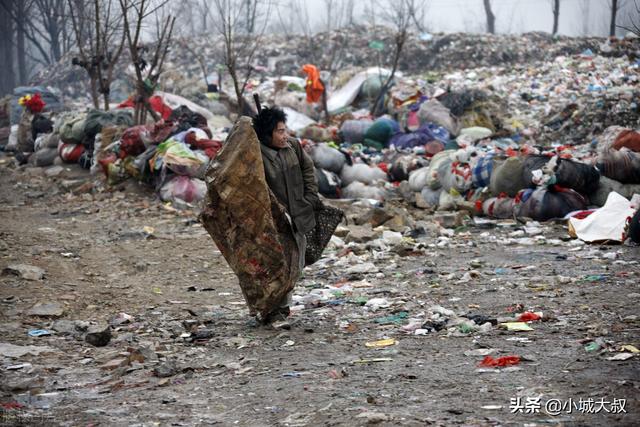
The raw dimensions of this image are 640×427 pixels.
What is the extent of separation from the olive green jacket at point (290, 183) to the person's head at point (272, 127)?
46 millimetres

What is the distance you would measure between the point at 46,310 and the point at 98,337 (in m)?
0.85

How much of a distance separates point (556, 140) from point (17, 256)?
29.7ft

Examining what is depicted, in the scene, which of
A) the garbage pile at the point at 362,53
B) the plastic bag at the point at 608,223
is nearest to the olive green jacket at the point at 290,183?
the plastic bag at the point at 608,223

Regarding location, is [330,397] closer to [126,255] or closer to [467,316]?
[467,316]

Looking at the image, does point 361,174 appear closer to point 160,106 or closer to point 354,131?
point 354,131

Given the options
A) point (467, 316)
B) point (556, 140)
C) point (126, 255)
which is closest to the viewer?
point (467, 316)

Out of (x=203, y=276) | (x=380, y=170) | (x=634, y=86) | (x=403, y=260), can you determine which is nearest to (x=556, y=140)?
(x=634, y=86)

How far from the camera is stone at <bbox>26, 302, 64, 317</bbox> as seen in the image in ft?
15.7

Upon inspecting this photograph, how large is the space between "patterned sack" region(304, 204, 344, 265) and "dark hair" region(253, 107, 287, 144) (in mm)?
578

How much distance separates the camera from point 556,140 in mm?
12414

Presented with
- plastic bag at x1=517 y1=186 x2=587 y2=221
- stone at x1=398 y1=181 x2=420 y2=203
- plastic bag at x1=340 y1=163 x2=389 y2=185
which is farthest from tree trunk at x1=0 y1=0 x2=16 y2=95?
plastic bag at x1=517 y1=186 x2=587 y2=221

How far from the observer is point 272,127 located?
441cm

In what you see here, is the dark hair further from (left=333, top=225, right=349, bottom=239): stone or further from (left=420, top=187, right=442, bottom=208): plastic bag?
(left=420, top=187, right=442, bottom=208): plastic bag

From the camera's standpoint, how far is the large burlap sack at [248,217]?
13.9 feet
